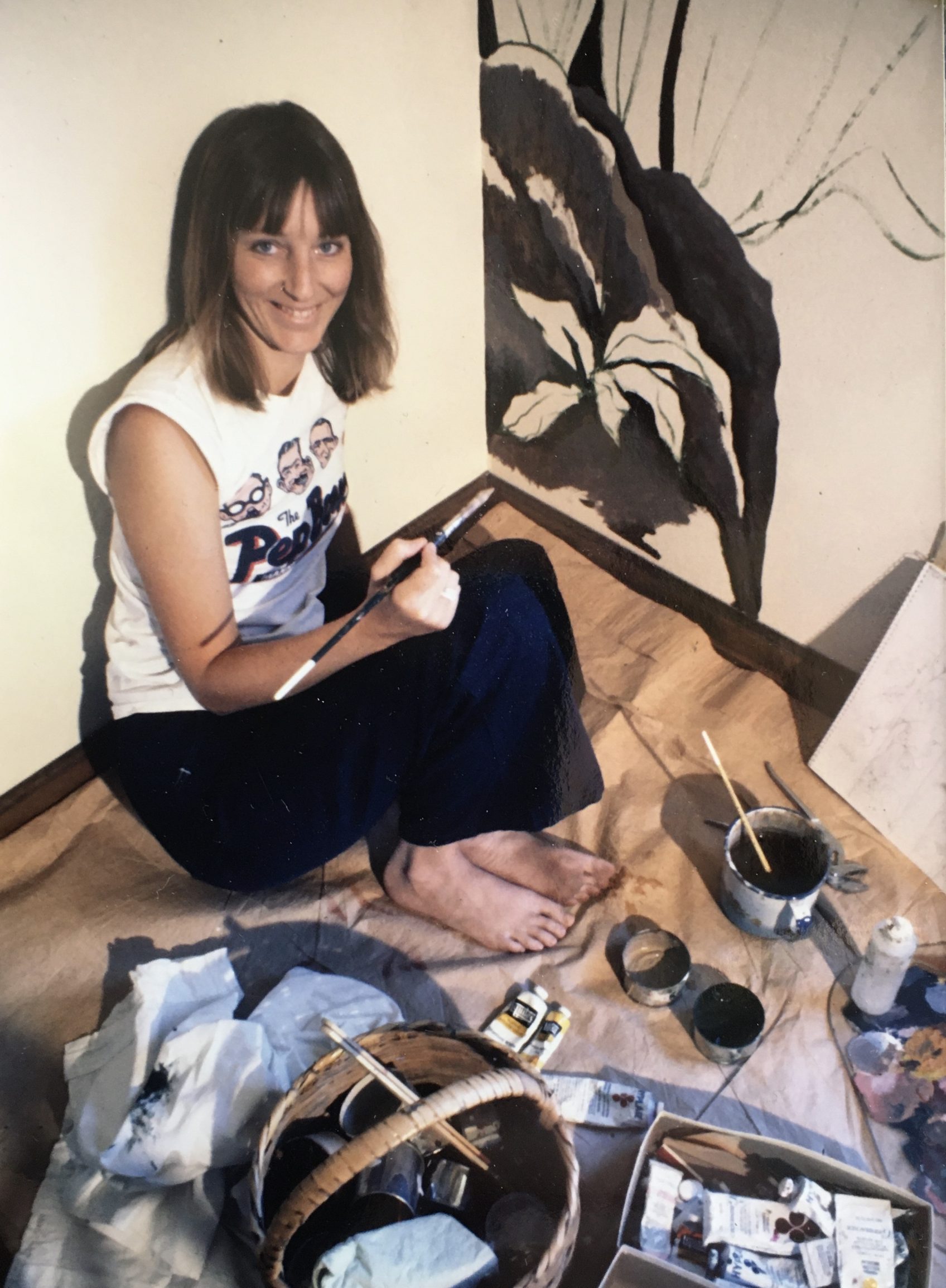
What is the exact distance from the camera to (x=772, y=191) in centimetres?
101

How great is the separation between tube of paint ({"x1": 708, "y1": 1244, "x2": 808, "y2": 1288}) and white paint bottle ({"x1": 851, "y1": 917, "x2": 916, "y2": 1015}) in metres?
0.31

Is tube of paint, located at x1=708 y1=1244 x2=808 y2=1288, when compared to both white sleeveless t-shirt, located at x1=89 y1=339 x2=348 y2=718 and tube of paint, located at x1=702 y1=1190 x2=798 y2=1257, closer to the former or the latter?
tube of paint, located at x1=702 y1=1190 x2=798 y2=1257

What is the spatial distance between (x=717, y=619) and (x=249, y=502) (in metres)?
0.76

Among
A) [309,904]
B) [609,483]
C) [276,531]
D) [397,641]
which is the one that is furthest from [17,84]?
[309,904]

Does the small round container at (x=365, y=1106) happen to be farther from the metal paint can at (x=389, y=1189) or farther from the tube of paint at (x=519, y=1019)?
the tube of paint at (x=519, y=1019)

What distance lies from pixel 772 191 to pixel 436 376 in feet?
1.51

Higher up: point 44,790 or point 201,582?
point 201,582

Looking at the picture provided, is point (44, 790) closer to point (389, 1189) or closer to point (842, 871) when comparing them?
point (389, 1189)

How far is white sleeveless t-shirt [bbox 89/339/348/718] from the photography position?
91cm

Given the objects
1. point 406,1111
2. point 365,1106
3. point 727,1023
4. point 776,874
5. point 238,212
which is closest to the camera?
point 406,1111

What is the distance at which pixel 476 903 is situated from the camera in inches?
47.0

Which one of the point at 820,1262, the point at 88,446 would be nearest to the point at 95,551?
the point at 88,446

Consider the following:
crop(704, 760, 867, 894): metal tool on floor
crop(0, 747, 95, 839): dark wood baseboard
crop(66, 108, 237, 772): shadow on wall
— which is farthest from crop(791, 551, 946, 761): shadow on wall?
crop(0, 747, 95, 839): dark wood baseboard

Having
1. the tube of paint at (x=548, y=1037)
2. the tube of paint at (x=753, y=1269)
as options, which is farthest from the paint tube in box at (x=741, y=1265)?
the tube of paint at (x=548, y=1037)
